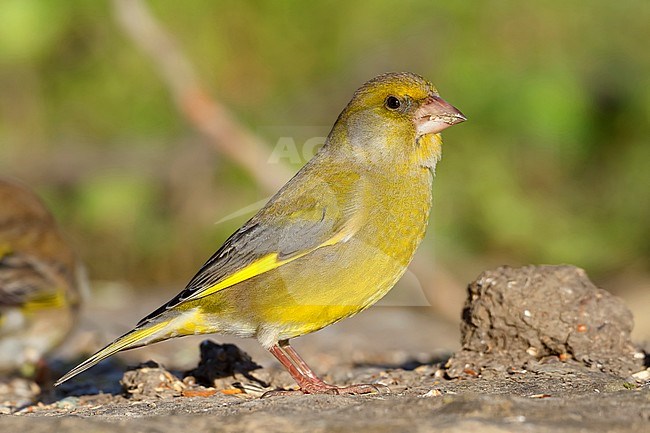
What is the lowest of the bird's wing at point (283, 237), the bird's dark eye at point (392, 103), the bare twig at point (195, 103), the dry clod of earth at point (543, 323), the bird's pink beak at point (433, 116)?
the dry clod of earth at point (543, 323)

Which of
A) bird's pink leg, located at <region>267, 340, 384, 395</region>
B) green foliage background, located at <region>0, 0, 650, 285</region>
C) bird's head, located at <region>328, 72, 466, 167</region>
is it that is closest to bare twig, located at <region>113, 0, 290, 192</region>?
green foliage background, located at <region>0, 0, 650, 285</region>

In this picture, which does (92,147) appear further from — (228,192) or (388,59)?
(388,59)

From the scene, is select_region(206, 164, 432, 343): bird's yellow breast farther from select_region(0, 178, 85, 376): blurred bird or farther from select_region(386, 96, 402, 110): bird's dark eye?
select_region(0, 178, 85, 376): blurred bird

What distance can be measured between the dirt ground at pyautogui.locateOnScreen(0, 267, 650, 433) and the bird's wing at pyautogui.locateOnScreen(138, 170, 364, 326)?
50cm

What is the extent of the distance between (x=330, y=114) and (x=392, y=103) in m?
5.82

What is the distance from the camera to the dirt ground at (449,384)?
12.0 ft

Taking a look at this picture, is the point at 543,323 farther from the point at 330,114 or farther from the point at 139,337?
the point at 330,114

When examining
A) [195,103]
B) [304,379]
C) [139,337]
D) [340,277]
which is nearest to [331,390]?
[304,379]

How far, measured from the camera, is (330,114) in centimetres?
1120

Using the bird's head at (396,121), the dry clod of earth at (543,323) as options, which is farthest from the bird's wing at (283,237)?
the dry clod of earth at (543,323)

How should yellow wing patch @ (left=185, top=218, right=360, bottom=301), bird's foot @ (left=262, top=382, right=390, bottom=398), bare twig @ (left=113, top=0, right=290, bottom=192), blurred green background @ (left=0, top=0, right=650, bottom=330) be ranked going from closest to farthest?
bird's foot @ (left=262, top=382, right=390, bottom=398) → yellow wing patch @ (left=185, top=218, right=360, bottom=301) → bare twig @ (left=113, top=0, right=290, bottom=192) → blurred green background @ (left=0, top=0, right=650, bottom=330)

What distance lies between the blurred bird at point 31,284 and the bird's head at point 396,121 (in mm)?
2591

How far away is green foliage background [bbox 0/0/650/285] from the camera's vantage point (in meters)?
10.5

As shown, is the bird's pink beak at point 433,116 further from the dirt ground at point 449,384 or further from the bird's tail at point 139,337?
the bird's tail at point 139,337
